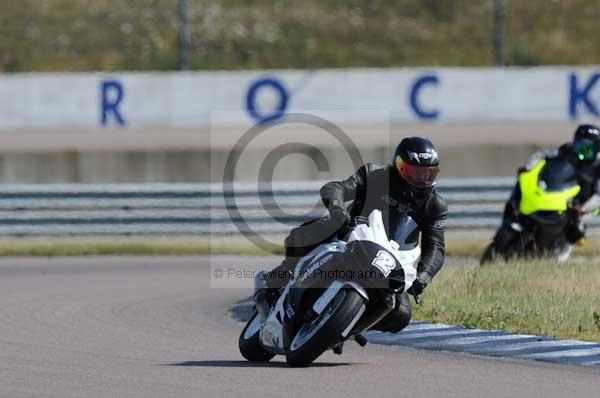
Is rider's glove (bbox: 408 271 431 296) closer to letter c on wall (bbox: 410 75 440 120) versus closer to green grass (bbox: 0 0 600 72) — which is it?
letter c on wall (bbox: 410 75 440 120)

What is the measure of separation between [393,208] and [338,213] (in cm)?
52

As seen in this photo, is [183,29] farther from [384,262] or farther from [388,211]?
[384,262]

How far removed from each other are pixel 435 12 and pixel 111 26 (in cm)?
881

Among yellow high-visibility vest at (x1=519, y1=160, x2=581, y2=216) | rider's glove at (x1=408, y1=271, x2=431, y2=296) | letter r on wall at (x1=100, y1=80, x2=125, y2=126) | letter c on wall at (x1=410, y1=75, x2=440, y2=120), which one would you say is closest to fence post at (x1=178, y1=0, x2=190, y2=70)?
letter r on wall at (x1=100, y1=80, x2=125, y2=126)

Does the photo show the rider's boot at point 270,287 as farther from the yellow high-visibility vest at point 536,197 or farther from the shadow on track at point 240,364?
the yellow high-visibility vest at point 536,197

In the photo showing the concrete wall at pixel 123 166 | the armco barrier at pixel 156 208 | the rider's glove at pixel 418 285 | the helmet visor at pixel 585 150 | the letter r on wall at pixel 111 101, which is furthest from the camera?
the letter r on wall at pixel 111 101

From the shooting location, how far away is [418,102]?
26.3m

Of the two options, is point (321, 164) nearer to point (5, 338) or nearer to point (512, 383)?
point (5, 338)

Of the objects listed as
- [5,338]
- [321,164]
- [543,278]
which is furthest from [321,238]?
[321,164]

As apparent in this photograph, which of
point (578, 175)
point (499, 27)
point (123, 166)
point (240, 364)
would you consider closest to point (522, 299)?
point (240, 364)

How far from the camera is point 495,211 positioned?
17516 mm

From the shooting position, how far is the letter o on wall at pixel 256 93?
2616 cm

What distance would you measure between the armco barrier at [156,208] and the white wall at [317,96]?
878 cm

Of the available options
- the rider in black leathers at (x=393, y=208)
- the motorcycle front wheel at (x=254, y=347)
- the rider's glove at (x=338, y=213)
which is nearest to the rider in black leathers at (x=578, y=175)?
the rider in black leathers at (x=393, y=208)
